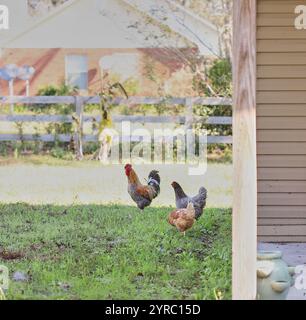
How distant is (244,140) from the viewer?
5.33 meters

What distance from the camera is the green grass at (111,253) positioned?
6.97 metres

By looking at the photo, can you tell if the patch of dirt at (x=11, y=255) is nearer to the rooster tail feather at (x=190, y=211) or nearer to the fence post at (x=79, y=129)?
the rooster tail feather at (x=190, y=211)

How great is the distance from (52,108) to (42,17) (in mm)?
2401

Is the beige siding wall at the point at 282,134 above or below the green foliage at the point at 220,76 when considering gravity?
below

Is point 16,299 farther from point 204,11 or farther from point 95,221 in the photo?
point 204,11

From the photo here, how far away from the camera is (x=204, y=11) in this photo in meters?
16.1


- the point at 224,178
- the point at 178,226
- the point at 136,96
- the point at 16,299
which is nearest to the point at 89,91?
the point at 136,96

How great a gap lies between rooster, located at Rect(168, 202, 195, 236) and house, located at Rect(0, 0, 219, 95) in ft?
20.9

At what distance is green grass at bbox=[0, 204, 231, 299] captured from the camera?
6973 mm

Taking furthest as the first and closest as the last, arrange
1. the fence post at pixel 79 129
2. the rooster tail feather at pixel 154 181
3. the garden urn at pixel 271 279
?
the fence post at pixel 79 129 → the rooster tail feather at pixel 154 181 → the garden urn at pixel 271 279

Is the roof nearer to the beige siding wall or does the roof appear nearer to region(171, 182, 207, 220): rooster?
region(171, 182, 207, 220): rooster

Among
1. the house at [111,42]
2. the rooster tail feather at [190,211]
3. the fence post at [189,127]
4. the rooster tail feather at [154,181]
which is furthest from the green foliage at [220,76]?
the rooster tail feather at [190,211]

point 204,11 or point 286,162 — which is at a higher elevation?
point 204,11

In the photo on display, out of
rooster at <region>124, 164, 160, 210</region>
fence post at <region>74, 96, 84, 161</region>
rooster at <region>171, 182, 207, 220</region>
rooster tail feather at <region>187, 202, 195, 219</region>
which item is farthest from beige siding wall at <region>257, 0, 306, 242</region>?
fence post at <region>74, 96, 84, 161</region>
